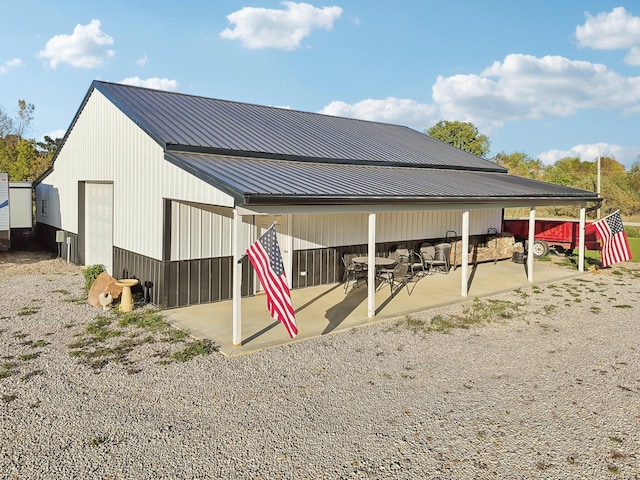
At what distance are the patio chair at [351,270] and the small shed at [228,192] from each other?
0.25 m

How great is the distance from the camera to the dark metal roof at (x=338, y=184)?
→ 24.5 ft

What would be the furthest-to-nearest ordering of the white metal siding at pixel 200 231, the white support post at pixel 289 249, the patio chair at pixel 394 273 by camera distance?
the white support post at pixel 289 249 → the patio chair at pixel 394 273 → the white metal siding at pixel 200 231

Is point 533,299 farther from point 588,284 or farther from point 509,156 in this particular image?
point 509,156

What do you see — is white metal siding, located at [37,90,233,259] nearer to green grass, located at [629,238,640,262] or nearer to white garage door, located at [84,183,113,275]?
white garage door, located at [84,183,113,275]

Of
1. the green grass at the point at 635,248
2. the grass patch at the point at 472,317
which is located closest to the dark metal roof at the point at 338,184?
the grass patch at the point at 472,317

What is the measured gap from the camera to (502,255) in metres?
17.1

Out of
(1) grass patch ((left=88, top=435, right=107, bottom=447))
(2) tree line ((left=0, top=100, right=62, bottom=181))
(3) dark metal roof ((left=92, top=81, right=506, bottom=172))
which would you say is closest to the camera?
(1) grass patch ((left=88, top=435, right=107, bottom=447))

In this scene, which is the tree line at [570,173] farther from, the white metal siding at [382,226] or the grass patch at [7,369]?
the grass patch at [7,369]

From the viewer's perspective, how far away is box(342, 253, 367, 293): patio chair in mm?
11499

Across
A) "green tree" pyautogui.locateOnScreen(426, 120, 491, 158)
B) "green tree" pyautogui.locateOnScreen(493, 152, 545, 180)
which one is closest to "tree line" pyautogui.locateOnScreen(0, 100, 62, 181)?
"green tree" pyautogui.locateOnScreen(426, 120, 491, 158)

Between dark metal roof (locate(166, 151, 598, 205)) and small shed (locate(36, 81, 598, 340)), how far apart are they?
38 millimetres

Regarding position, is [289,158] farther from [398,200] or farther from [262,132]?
[398,200]

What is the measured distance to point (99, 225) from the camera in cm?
1327

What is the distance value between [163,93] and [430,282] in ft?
28.9
